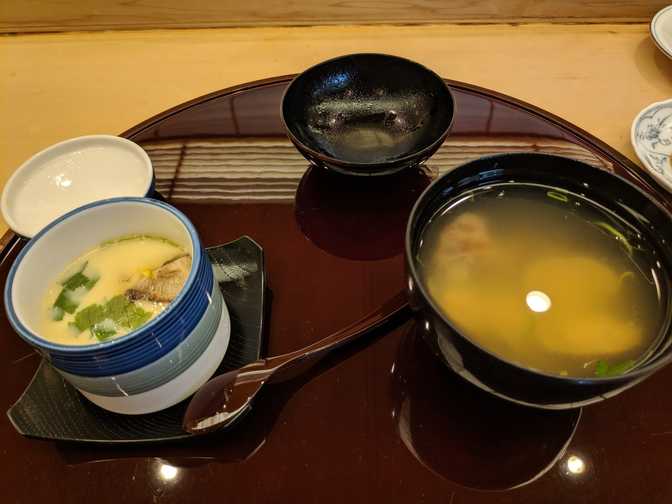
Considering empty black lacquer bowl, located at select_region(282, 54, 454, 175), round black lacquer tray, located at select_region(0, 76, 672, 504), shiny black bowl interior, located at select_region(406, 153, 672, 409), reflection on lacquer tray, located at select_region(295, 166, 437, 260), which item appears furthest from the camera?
empty black lacquer bowl, located at select_region(282, 54, 454, 175)

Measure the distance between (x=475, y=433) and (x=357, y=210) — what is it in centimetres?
50

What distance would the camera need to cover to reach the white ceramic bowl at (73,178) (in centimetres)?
113

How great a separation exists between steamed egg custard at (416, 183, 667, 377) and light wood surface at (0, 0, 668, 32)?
118 cm

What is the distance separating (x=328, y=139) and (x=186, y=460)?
0.72m

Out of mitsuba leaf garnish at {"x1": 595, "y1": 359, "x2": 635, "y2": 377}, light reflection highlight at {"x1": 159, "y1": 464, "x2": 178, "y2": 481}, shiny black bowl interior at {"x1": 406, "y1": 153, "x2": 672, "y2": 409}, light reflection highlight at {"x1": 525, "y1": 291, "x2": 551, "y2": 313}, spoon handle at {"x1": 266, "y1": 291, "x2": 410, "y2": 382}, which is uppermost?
shiny black bowl interior at {"x1": 406, "y1": 153, "x2": 672, "y2": 409}

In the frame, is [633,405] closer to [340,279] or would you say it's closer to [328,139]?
[340,279]

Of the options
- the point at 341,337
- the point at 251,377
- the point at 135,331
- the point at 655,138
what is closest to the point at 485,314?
the point at 341,337

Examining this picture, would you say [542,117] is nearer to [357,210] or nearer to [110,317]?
[357,210]

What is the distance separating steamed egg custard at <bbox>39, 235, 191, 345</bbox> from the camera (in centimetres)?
80

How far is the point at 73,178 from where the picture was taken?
1.21 m

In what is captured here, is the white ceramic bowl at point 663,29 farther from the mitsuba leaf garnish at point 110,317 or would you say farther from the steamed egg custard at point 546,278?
the mitsuba leaf garnish at point 110,317

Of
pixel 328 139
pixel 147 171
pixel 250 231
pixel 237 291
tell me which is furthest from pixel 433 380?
pixel 147 171

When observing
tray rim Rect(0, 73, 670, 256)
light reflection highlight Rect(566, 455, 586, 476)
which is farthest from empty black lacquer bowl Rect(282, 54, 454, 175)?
light reflection highlight Rect(566, 455, 586, 476)

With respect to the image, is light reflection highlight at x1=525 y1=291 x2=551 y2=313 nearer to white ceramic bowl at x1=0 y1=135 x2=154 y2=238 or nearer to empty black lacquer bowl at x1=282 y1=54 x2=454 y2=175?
empty black lacquer bowl at x1=282 y1=54 x2=454 y2=175
